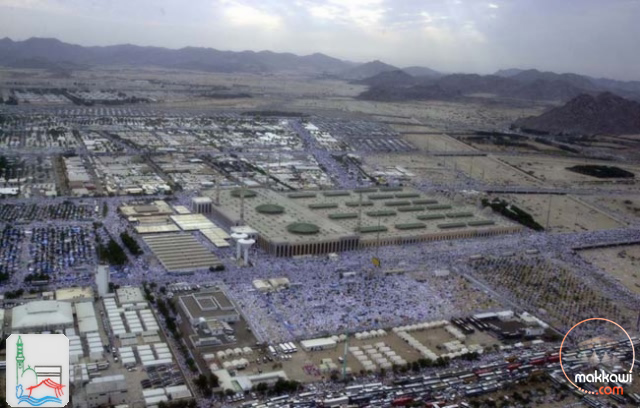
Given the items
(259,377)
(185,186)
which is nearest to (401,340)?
(259,377)

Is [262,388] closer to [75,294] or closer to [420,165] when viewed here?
[75,294]

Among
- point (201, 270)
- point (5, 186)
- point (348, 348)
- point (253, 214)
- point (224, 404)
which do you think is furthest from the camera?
point (5, 186)

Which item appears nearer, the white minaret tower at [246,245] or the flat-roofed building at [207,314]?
the flat-roofed building at [207,314]

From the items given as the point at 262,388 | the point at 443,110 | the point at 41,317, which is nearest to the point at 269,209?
the point at 41,317

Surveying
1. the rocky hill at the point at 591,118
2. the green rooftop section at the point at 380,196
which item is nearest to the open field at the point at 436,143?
the rocky hill at the point at 591,118

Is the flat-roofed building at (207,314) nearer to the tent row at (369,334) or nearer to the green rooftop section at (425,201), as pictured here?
the tent row at (369,334)

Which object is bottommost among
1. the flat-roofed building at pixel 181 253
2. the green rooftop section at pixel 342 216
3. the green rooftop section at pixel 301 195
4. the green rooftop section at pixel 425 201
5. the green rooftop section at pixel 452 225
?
the flat-roofed building at pixel 181 253

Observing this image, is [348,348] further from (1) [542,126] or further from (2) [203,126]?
(1) [542,126]
